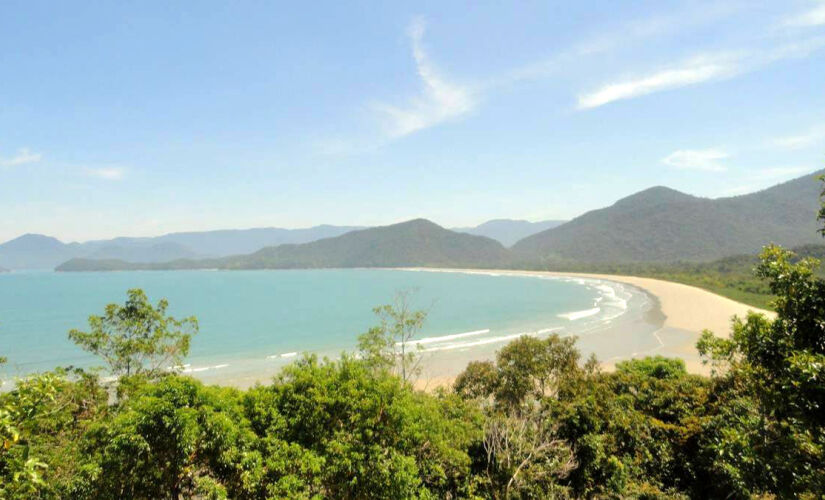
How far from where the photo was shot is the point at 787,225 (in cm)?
17975

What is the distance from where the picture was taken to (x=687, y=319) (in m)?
46.0

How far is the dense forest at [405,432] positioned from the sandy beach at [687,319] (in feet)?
24.1

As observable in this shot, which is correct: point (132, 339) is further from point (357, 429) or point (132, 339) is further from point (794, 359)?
point (794, 359)

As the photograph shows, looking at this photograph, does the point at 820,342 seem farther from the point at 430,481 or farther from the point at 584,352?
the point at 584,352

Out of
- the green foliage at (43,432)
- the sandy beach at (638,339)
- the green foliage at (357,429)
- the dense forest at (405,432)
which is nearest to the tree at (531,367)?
the dense forest at (405,432)

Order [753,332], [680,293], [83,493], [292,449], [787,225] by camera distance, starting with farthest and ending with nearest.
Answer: [787,225] → [680,293] → [292,449] → [83,493] → [753,332]

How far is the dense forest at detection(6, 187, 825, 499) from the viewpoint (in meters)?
5.40

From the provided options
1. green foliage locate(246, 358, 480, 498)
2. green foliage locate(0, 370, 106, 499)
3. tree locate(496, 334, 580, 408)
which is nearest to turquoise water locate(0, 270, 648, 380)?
green foliage locate(0, 370, 106, 499)

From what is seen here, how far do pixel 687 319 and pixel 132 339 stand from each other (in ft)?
173

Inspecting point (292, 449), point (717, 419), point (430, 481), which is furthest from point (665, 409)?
point (292, 449)

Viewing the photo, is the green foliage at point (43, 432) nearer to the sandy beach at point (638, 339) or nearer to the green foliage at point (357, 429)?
the green foliage at point (357, 429)

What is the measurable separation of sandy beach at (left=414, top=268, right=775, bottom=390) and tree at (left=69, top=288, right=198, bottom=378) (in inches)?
404

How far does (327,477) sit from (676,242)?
215 meters

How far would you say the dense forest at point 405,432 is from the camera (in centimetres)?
540
